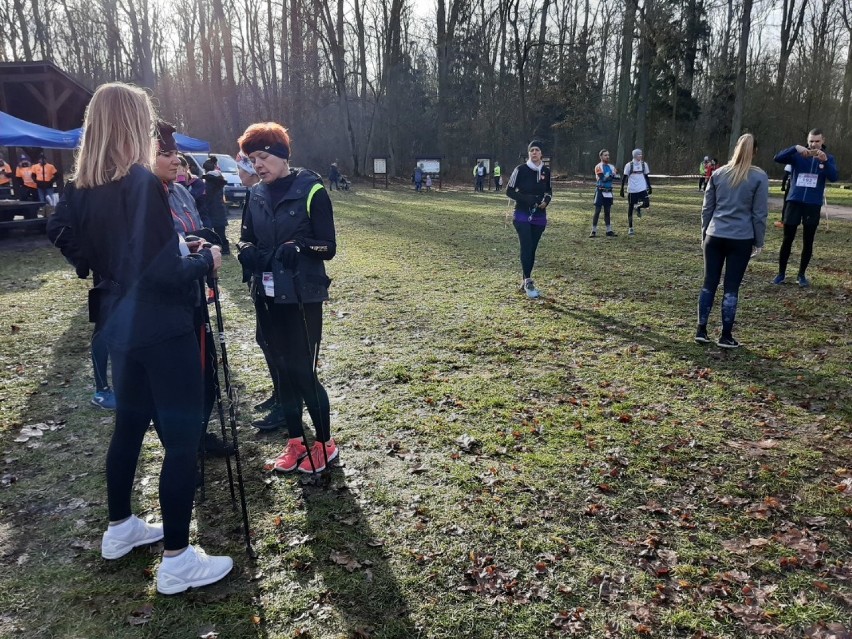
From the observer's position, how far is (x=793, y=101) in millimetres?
37656

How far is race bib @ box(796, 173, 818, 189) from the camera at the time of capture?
819 centimetres

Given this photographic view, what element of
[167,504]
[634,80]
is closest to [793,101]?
[634,80]

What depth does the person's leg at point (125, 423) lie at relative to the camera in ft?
8.84

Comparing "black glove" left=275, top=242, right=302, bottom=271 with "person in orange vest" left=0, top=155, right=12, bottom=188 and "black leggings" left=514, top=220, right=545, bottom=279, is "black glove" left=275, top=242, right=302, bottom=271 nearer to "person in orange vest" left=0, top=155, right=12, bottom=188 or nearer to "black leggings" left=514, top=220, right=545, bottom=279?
"black leggings" left=514, top=220, right=545, bottom=279

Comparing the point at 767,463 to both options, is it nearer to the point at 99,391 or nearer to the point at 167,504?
the point at 167,504

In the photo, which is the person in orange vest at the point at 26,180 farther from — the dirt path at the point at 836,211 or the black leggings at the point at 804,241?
the dirt path at the point at 836,211

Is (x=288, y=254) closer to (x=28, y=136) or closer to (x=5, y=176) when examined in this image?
(x=28, y=136)

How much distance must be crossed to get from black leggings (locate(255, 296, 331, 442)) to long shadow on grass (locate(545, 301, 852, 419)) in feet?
13.5

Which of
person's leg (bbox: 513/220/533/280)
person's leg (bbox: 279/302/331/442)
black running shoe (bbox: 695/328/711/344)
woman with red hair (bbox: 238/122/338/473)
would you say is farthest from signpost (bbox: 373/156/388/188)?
person's leg (bbox: 279/302/331/442)

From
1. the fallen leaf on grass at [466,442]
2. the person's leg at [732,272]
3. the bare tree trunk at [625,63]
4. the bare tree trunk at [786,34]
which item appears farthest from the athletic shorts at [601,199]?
the bare tree trunk at [786,34]

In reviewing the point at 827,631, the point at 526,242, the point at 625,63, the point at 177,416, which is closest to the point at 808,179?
the point at 526,242

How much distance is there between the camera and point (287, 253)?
139 inches

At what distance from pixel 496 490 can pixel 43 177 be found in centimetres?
2046

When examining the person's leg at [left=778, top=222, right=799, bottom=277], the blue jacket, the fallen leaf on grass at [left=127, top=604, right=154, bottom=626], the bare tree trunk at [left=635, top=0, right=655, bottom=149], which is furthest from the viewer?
the bare tree trunk at [left=635, top=0, right=655, bottom=149]
